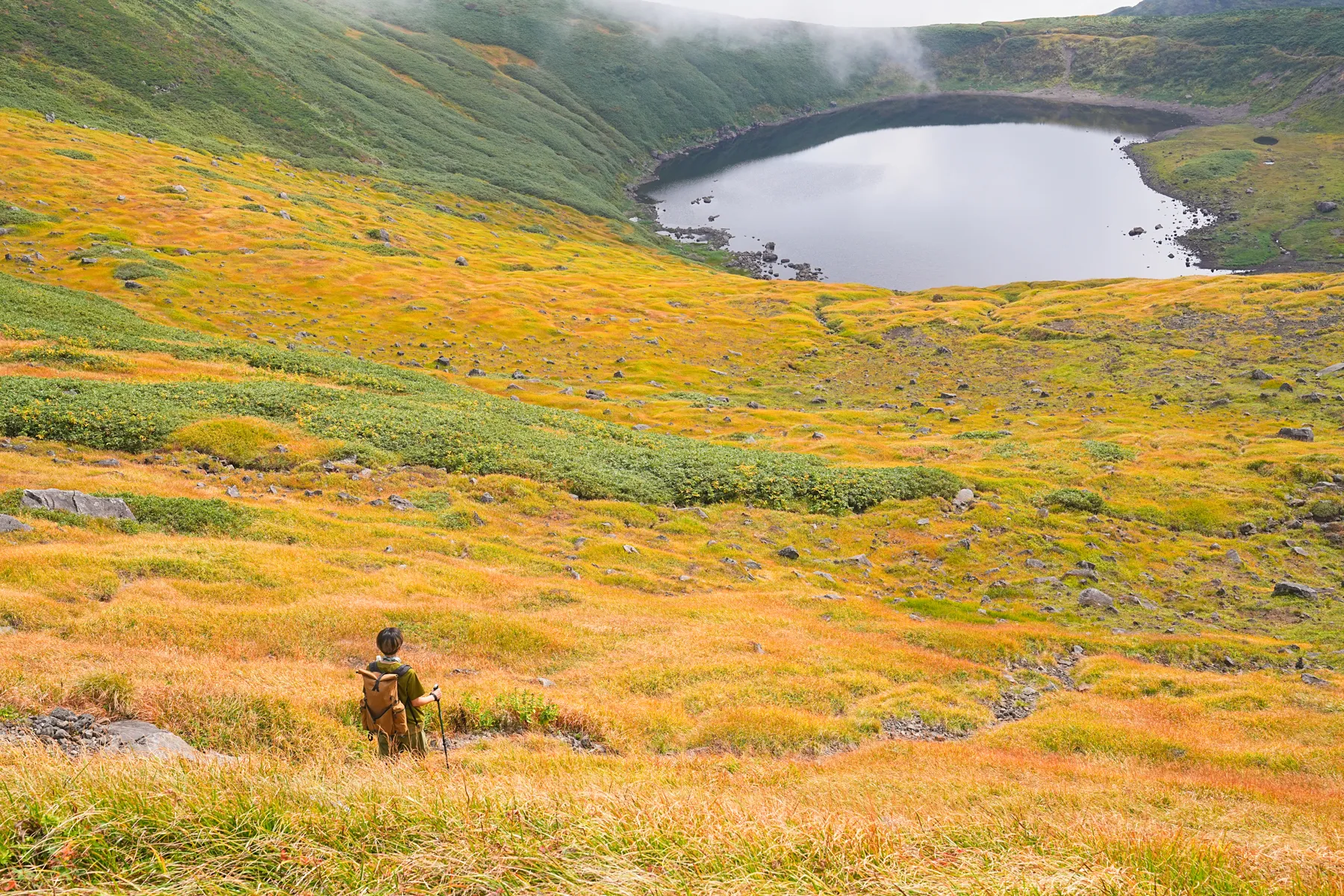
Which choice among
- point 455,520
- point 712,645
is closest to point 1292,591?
point 712,645

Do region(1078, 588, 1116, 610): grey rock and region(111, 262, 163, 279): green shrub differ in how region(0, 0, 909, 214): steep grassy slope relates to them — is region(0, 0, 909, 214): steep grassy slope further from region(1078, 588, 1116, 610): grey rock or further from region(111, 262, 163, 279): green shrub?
region(1078, 588, 1116, 610): grey rock

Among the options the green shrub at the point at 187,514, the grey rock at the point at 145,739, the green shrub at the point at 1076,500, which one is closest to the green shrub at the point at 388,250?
the green shrub at the point at 187,514

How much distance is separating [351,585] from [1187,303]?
287 feet

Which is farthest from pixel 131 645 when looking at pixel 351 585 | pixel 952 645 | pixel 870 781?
pixel 952 645

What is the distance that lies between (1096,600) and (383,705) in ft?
90.8

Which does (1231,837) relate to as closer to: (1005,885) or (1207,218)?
(1005,885)

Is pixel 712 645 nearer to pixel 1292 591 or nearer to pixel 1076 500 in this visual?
pixel 1292 591

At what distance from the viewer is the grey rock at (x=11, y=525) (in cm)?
1995

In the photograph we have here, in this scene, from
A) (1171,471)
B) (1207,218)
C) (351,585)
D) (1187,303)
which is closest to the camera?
(351,585)

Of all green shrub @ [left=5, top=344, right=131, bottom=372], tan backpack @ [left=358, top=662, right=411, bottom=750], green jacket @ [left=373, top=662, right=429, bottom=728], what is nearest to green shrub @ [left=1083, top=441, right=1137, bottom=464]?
green jacket @ [left=373, top=662, right=429, bottom=728]

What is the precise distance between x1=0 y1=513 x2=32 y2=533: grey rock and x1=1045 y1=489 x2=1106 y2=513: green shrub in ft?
131

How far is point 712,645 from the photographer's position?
2100cm

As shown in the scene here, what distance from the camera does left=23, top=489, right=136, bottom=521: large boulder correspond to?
21516 millimetres

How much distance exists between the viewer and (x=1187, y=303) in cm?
7750
